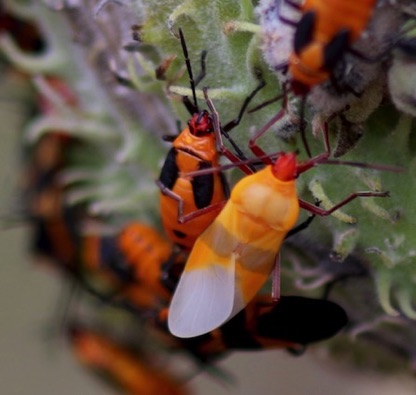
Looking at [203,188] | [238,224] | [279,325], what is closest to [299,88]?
[238,224]

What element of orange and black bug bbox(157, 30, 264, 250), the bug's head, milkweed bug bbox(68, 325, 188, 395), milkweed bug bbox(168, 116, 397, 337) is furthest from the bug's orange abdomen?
milkweed bug bbox(68, 325, 188, 395)

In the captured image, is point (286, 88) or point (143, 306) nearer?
point (286, 88)

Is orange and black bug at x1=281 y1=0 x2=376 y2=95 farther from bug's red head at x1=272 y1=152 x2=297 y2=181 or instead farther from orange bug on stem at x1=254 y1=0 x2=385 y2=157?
bug's red head at x1=272 y1=152 x2=297 y2=181

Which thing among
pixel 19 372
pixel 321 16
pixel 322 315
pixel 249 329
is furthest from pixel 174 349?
pixel 19 372

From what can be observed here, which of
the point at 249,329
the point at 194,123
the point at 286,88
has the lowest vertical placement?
the point at 249,329

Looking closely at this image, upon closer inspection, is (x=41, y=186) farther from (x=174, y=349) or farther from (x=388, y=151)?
(x=388, y=151)

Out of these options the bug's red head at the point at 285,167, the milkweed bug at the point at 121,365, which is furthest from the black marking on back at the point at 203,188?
the milkweed bug at the point at 121,365
